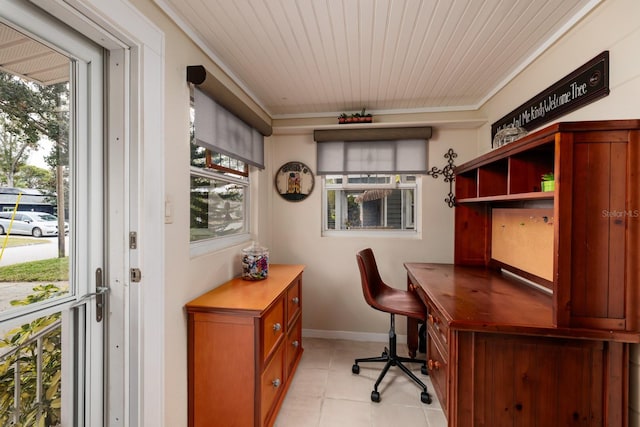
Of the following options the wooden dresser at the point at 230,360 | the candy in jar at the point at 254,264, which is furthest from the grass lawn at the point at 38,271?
the candy in jar at the point at 254,264

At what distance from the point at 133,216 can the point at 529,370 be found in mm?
1903

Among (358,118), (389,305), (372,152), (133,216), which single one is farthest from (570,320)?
(358,118)

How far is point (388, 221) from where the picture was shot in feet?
9.66

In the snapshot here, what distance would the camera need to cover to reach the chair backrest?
2.07m

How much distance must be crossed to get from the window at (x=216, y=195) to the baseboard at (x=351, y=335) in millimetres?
1359

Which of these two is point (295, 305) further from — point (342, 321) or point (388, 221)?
point (388, 221)

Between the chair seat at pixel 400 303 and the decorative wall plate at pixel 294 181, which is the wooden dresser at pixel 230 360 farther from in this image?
the decorative wall plate at pixel 294 181

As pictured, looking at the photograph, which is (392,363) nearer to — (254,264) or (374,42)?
(254,264)

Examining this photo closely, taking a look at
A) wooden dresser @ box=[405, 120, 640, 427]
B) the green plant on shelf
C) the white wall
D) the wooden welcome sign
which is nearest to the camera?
wooden dresser @ box=[405, 120, 640, 427]

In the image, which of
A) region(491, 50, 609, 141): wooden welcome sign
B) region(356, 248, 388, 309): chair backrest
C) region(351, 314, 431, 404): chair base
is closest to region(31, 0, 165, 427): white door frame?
region(356, 248, 388, 309): chair backrest

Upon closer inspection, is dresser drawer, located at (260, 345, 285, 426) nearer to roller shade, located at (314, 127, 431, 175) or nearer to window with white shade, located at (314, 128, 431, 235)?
window with white shade, located at (314, 128, 431, 235)

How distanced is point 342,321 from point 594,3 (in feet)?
9.54

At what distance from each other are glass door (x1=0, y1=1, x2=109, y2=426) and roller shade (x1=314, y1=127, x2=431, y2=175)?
76.6 inches

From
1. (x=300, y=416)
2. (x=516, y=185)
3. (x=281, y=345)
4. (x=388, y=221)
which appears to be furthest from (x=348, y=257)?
(x=516, y=185)
